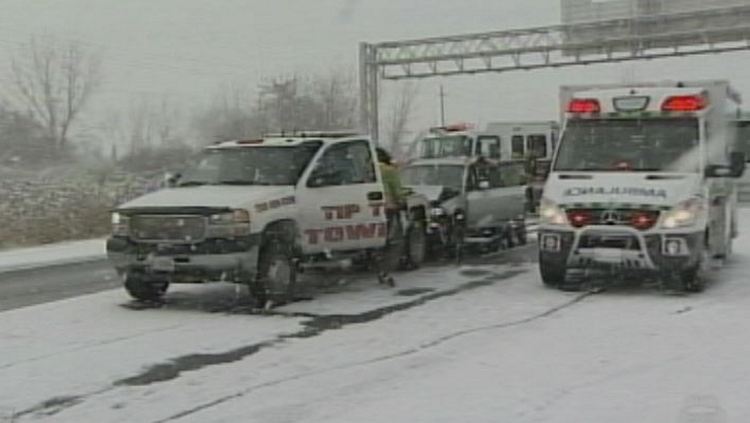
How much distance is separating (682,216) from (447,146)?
51.8 ft

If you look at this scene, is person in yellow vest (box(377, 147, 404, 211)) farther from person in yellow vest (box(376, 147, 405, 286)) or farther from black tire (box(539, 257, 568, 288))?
black tire (box(539, 257, 568, 288))

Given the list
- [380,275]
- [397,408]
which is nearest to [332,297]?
[380,275]

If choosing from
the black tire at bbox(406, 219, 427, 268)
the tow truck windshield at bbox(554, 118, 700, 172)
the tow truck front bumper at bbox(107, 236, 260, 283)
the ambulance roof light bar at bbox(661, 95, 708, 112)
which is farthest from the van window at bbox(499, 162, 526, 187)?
the tow truck front bumper at bbox(107, 236, 260, 283)

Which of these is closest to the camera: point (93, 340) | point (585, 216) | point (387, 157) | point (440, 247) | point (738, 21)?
point (93, 340)

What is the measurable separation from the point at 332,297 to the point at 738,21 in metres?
29.1

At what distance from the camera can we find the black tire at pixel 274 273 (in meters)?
11.7

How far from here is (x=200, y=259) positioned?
445 inches

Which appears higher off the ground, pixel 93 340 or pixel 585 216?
pixel 585 216

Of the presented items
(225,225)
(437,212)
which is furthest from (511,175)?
(225,225)

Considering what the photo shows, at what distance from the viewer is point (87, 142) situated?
133 ft

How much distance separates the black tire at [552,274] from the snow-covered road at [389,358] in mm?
357

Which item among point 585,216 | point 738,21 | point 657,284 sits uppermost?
point 738,21

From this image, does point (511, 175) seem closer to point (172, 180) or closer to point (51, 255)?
point (172, 180)

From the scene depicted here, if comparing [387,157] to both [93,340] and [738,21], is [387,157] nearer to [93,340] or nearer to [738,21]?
[93,340]
